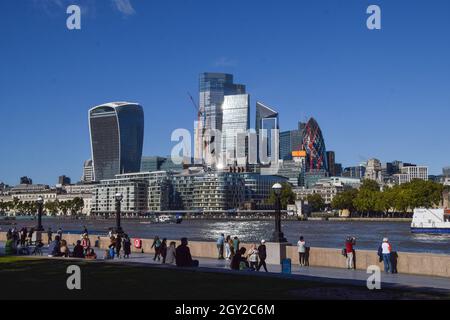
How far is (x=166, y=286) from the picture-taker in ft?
62.3

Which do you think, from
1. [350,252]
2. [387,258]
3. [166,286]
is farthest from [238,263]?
[166,286]

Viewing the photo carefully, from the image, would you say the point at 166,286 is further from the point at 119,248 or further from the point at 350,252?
the point at 119,248

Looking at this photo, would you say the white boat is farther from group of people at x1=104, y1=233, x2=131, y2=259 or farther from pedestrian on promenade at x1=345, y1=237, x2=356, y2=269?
pedestrian on promenade at x1=345, y1=237, x2=356, y2=269

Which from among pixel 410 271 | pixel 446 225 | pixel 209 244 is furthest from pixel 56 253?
pixel 446 225

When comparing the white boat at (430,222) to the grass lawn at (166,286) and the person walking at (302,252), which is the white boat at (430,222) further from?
the grass lawn at (166,286)

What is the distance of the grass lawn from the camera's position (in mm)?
16891

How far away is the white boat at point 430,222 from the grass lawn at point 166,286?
97.1 m

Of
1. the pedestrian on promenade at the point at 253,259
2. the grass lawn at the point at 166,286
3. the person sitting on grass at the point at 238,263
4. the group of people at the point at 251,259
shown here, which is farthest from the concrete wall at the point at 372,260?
the grass lawn at the point at 166,286

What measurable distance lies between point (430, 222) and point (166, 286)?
103846mm

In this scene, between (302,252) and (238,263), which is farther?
(302,252)

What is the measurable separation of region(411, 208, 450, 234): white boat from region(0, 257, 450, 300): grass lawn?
9713 centimetres

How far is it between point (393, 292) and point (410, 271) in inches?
359
